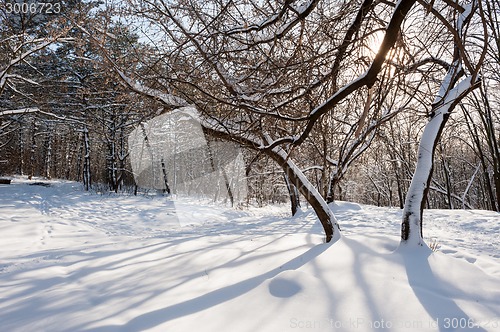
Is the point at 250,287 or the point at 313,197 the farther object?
the point at 313,197

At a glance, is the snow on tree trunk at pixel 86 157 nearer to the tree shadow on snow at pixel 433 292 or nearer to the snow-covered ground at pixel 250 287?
the snow-covered ground at pixel 250 287

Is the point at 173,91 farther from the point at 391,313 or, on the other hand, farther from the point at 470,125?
the point at 470,125

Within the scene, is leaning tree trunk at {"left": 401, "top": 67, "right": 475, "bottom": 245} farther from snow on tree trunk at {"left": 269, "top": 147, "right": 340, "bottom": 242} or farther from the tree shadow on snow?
snow on tree trunk at {"left": 269, "top": 147, "right": 340, "bottom": 242}

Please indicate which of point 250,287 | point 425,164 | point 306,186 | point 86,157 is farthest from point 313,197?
point 86,157

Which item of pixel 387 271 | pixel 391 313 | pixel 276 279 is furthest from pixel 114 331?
pixel 387 271

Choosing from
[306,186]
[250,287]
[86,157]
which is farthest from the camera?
[86,157]

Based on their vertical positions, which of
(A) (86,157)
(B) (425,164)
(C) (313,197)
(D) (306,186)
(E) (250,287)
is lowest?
(E) (250,287)

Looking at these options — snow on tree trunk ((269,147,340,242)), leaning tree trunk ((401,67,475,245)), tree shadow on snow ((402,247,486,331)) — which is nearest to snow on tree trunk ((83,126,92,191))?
snow on tree trunk ((269,147,340,242))

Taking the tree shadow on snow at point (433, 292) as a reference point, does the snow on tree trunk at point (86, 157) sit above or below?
above

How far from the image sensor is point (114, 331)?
2.01 m

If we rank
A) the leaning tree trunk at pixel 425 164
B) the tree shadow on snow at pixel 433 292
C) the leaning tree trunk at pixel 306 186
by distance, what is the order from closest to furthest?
the tree shadow on snow at pixel 433 292 → the leaning tree trunk at pixel 425 164 → the leaning tree trunk at pixel 306 186

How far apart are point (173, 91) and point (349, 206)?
28.6ft

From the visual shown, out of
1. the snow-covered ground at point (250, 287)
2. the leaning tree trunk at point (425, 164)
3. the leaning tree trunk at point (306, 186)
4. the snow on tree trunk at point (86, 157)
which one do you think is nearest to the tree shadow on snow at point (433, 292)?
the snow-covered ground at point (250, 287)

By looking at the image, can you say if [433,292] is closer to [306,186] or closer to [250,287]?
[250,287]
